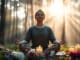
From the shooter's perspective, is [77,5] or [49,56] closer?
[49,56]

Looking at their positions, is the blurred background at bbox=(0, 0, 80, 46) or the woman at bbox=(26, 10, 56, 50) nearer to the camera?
the woman at bbox=(26, 10, 56, 50)

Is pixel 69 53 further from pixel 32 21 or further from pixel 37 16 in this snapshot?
pixel 32 21

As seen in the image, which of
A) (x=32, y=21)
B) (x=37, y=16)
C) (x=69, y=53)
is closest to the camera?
(x=69, y=53)

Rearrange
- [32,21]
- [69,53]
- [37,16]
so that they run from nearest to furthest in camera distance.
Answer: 1. [69,53]
2. [37,16]
3. [32,21]

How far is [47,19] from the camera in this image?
18.9 feet

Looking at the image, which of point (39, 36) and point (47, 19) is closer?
point (39, 36)

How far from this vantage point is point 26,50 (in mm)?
3188

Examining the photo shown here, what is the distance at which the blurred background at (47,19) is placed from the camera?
227 inches

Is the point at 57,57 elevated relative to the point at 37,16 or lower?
lower

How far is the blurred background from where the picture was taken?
5.77 m

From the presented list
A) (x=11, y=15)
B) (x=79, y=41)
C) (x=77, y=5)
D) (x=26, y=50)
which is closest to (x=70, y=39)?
(x=79, y=41)

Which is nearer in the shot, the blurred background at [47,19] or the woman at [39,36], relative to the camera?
the woman at [39,36]

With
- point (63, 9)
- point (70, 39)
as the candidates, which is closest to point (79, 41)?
point (70, 39)

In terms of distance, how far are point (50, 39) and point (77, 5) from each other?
7.93 feet
